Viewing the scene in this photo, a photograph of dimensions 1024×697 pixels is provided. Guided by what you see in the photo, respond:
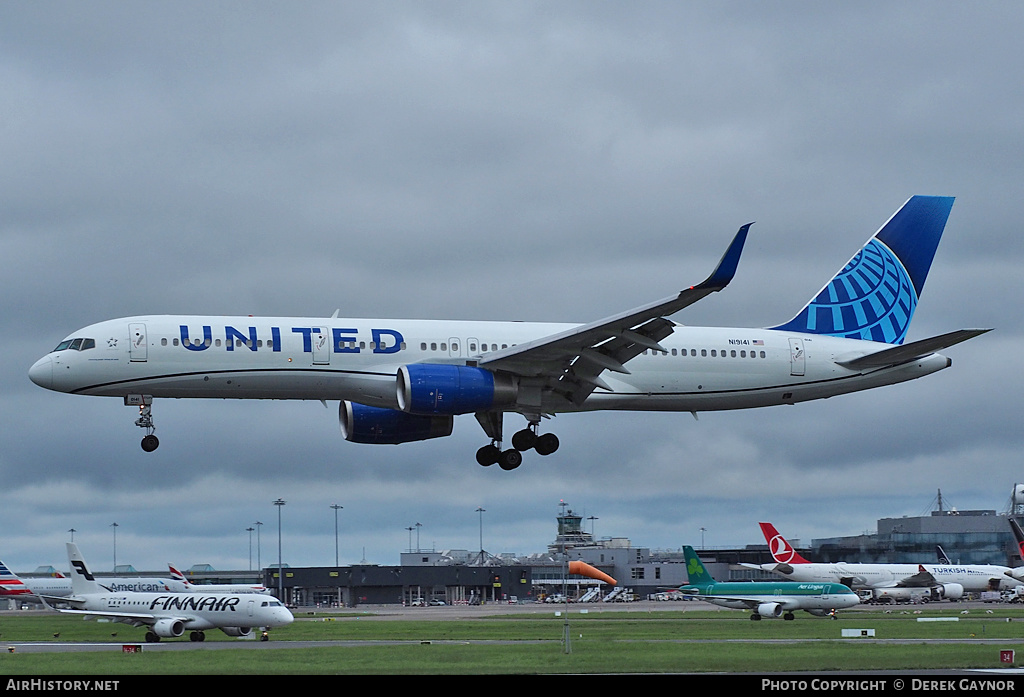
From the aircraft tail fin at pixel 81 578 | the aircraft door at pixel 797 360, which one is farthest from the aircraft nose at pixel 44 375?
the aircraft tail fin at pixel 81 578

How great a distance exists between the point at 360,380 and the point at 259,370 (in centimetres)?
352

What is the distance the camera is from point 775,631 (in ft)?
252

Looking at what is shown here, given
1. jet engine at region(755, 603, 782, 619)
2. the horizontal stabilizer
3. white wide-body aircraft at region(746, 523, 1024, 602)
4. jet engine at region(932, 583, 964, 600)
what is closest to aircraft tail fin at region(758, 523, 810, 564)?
white wide-body aircraft at region(746, 523, 1024, 602)

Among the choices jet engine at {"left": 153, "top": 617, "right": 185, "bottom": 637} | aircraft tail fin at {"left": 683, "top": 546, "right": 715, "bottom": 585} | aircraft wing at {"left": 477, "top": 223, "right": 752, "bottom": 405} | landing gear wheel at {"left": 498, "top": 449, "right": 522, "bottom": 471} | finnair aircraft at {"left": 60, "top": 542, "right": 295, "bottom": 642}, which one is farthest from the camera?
aircraft tail fin at {"left": 683, "top": 546, "right": 715, "bottom": 585}

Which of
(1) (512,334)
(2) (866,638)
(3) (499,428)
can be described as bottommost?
(2) (866,638)

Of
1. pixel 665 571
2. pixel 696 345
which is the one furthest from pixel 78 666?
pixel 665 571

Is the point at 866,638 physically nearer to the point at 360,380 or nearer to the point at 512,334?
the point at 512,334

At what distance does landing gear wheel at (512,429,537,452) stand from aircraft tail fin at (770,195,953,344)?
1222 centimetres

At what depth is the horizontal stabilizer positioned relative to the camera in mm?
44656

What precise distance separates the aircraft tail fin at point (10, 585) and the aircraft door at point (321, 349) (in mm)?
88939

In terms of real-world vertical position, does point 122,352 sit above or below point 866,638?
above

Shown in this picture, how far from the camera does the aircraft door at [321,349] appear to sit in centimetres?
4291

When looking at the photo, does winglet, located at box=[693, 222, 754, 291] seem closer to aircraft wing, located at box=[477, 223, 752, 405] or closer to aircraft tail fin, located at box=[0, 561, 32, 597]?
aircraft wing, located at box=[477, 223, 752, 405]

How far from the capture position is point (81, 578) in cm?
8894
